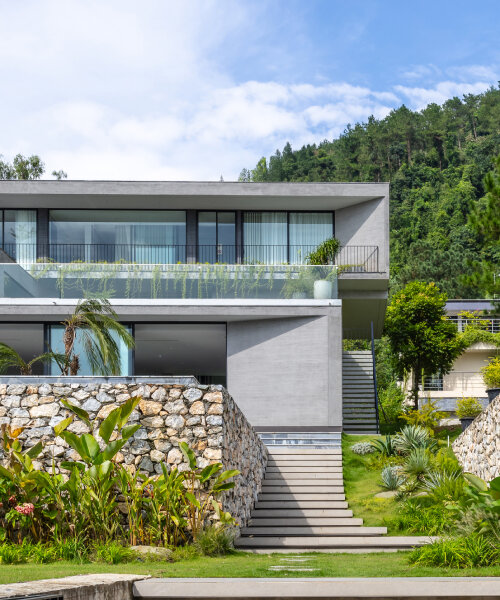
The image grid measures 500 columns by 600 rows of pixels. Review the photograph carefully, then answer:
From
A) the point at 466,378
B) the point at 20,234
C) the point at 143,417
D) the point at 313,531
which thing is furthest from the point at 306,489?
the point at 466,378

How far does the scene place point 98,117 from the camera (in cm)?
3775

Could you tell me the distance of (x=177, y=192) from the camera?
25266 millimetres

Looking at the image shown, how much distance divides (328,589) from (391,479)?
33.2ft

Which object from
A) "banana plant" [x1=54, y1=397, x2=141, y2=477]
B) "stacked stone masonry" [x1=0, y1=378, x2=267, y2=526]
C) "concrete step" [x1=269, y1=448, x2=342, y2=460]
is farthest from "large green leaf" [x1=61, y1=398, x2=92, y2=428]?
"concrete step" [x1=269, y1=448, x2=342, y2=460]

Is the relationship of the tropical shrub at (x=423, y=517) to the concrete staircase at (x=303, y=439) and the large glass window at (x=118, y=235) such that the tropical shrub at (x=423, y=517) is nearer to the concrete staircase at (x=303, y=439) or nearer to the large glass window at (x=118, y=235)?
the concrete staircase at (x=303, y=439)

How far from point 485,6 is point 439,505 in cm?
1485

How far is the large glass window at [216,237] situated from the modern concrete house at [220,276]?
35mm

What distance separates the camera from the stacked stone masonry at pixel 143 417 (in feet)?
41.9

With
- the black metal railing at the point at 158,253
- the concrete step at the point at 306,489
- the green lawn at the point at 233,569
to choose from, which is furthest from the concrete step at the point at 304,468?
the black metal railing at the point at 158,253

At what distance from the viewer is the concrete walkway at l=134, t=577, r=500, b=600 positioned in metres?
7.39

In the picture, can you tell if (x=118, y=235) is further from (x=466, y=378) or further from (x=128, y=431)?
(x=466, y=378)

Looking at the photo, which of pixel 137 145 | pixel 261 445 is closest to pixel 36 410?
pixel 261 445

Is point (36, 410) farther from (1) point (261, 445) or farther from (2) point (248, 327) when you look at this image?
(2) point (248, 327)

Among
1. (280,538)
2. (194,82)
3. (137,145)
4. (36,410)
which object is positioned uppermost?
(137,145)
